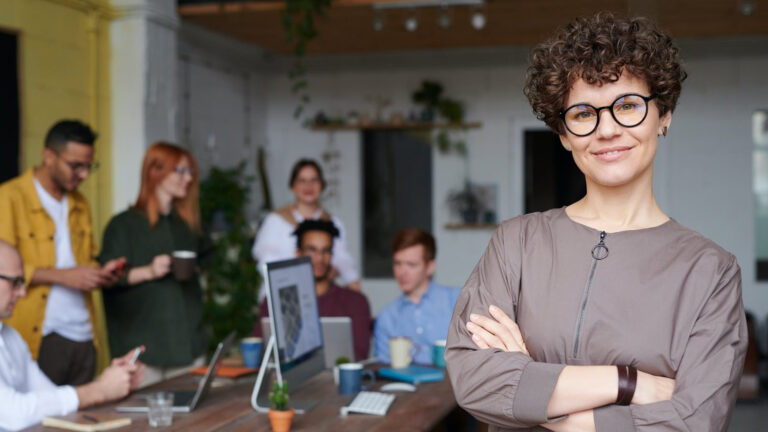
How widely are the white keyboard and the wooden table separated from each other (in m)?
0.02

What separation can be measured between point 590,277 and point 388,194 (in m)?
6.22

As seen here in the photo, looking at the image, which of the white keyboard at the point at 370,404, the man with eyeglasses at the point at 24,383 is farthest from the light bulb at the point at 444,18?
the man with eyeglasses at the point at 24,383

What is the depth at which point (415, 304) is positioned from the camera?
3.45 metres

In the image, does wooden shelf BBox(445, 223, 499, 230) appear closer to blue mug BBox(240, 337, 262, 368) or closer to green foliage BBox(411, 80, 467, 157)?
green foliage BBox(411, 80, 467, 157)

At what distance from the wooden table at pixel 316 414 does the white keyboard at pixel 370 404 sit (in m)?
0.02

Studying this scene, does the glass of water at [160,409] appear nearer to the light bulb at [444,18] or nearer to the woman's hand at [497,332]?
the woman's hand at [497,332]

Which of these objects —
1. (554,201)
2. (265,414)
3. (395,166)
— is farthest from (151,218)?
(554,201)

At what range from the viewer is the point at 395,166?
746cm

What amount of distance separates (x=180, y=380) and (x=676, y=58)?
2.19 m

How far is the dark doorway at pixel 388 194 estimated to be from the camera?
7.45 meters

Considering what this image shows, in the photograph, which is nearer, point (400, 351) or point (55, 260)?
point (400, 351)

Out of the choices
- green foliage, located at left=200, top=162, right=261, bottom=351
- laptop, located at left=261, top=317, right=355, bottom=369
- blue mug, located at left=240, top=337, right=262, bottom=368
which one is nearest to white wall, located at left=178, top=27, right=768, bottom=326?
green foliage, located at left=200, top=162, right=261, bottom=351

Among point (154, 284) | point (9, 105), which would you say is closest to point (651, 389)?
point (154, 284)

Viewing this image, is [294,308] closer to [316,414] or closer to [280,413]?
[316,414]
